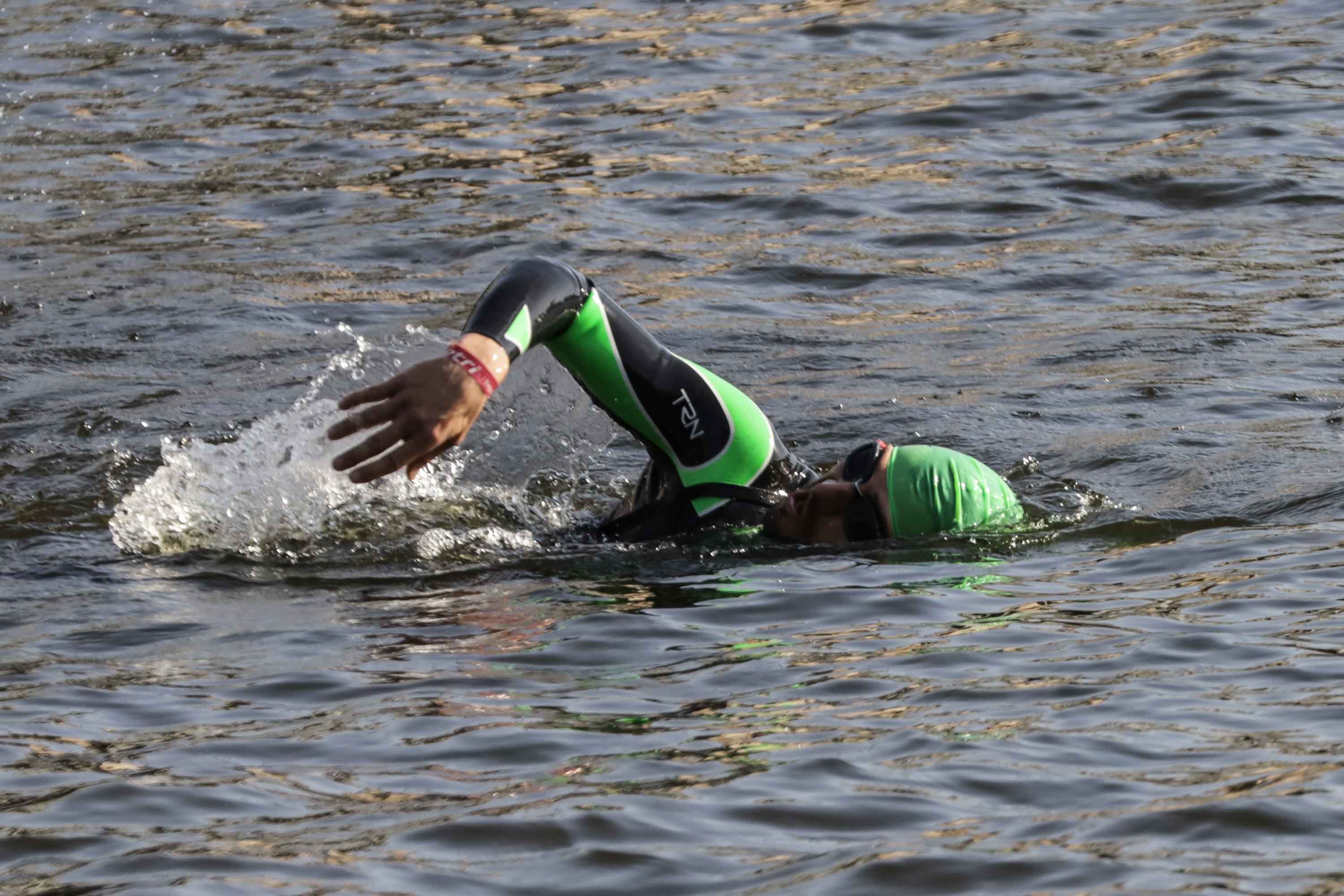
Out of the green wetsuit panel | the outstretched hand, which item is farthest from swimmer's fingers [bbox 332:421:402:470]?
the green wetsuit panel

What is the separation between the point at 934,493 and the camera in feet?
20.7

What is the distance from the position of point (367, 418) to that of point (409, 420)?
104 mm

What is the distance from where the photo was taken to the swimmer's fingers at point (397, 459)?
15.5 ft

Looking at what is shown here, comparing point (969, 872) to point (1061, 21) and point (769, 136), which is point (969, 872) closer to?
point (769, 136)

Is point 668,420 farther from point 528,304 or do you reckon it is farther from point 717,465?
point 528,304

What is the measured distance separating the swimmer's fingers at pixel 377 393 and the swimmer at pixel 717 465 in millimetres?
804

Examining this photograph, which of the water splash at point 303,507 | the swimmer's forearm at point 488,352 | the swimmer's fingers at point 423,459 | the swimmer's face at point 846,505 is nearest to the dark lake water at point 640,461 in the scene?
the water splash at point 303,507

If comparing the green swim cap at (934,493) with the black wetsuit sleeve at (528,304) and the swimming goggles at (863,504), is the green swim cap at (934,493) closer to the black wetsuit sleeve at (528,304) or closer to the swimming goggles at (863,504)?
the swimming goggles at (863,504)

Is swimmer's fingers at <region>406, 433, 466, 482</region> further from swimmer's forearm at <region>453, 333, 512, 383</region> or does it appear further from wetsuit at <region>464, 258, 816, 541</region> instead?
wetsuit at <region>464, 258, 816, 541</region>

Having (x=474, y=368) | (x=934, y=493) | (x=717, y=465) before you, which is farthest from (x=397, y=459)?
(x=934, y=493)

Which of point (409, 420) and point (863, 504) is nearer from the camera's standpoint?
point (409, 420)

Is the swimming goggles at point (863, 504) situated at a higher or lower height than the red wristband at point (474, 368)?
lower

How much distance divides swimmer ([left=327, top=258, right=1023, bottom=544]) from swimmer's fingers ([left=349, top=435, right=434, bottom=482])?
2.89ft

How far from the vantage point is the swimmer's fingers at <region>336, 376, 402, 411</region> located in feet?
15.6
